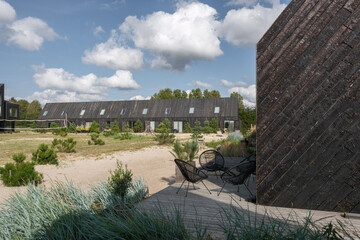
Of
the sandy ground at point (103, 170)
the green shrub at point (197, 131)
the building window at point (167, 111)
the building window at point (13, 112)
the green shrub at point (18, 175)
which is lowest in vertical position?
the sandy ground at point (103, 170)

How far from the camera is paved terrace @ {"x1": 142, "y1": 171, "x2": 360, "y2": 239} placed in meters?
2.97

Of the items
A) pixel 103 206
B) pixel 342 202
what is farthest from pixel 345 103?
pixel 103 206

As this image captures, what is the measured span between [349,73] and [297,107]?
0.76 meters

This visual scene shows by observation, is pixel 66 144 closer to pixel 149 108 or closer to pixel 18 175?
pixel 18 175

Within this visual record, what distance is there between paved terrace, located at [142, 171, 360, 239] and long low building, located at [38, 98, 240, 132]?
24.5m

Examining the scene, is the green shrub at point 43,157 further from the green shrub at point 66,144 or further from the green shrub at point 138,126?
the green shrub at point 138,126

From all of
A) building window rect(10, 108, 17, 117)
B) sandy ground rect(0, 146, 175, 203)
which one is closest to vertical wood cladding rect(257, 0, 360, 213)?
sandy ground rect(0, 146, 175, 203)

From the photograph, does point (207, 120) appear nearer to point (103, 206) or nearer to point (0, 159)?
point (0, 159)

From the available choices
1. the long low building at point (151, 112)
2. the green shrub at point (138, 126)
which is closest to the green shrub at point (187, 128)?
the long low building at point (151, 112)

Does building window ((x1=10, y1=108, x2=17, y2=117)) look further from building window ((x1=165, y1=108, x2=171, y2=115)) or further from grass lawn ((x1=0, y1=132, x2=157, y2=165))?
building window ((x1=165, y1=108, x2=171, y2=115))

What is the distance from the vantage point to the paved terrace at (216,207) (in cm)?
297

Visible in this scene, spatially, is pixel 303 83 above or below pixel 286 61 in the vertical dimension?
below

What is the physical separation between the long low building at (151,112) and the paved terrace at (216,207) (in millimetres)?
24478

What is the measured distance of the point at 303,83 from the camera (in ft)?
11.8
